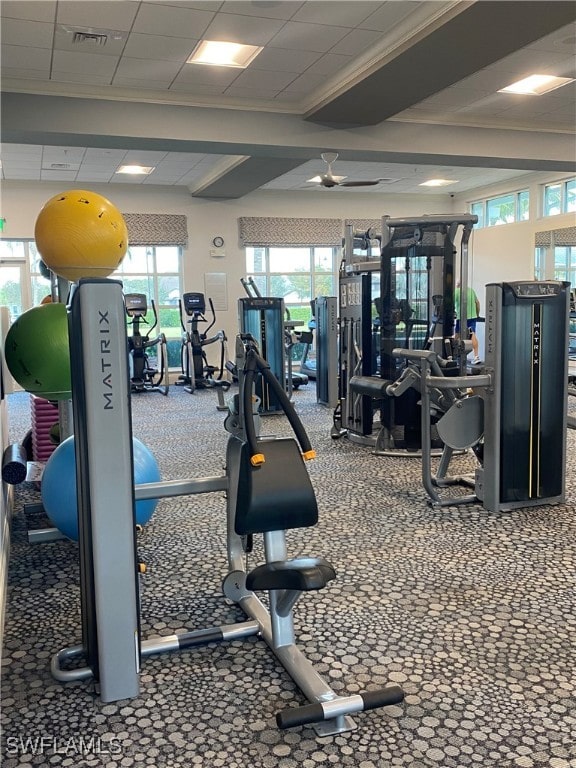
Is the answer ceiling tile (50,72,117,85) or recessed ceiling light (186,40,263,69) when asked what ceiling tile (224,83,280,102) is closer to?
recessed ceiling light (186,40,263,69)

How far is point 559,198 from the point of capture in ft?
36.2

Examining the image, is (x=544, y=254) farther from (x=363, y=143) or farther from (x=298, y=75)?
(x=298, y=75)

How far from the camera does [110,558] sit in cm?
218

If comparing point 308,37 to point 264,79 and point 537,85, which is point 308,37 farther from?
point 537,85

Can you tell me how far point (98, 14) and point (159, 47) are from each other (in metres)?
0.74

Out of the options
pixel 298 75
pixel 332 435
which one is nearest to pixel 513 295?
pixel 332 435

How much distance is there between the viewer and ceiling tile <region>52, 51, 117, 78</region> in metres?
5.69

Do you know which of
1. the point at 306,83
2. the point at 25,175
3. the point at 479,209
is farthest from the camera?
the point at 479,209

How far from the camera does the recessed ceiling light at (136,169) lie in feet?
32.3

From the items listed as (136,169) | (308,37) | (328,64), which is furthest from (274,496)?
(136,169)

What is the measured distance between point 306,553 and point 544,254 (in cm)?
931

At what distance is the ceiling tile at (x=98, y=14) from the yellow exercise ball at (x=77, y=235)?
2.43 meters

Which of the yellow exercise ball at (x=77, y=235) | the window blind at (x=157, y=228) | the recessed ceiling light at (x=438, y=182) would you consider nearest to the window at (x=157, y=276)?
the window blind at (x=157, y=228)

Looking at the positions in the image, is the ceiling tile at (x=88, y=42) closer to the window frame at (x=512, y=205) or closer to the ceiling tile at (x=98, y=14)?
the ceiling tile at (x=98, y=14)
